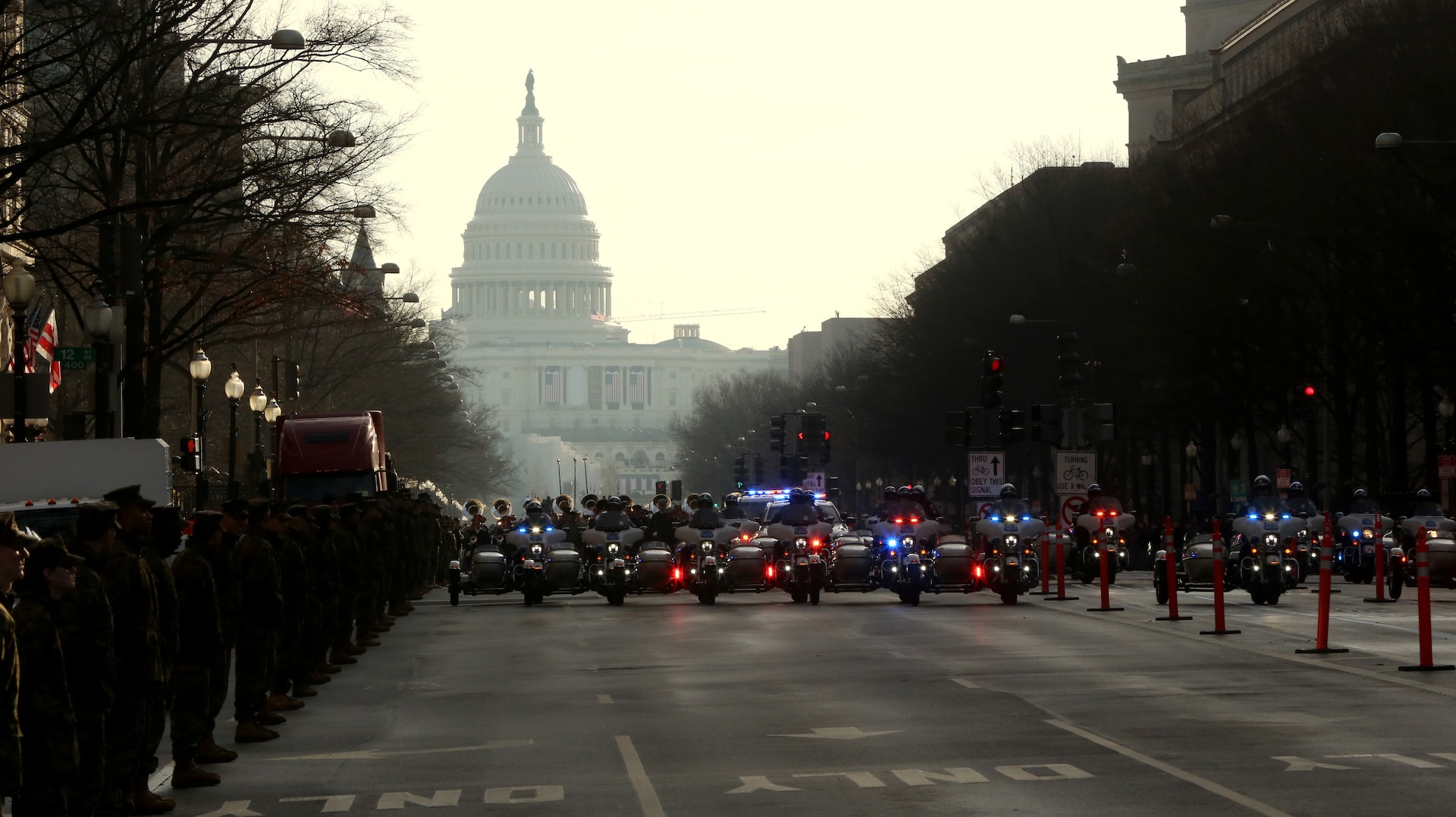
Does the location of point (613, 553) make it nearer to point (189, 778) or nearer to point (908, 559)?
point (908, 559)

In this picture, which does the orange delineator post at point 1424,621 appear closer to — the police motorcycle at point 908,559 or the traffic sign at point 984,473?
the police motorcycle at point 908,559

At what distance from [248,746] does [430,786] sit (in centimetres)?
328

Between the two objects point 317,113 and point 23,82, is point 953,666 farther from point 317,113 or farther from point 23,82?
point 317,113

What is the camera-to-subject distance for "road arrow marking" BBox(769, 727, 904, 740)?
16828 millimetres

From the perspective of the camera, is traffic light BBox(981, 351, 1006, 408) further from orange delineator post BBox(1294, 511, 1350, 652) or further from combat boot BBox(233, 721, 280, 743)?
combat boot BBox(233, 721, 280, 743)

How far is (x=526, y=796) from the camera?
1415 centimetres

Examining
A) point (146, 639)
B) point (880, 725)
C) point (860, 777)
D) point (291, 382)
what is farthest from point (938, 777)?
point (291, 382)

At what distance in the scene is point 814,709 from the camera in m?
18.9

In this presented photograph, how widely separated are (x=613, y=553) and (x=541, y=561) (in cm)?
109

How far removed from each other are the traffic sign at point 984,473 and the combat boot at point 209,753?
30241mm

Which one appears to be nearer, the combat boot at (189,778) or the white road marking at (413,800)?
the white road marking at (413,800)

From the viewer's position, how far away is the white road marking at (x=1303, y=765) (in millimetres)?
14367

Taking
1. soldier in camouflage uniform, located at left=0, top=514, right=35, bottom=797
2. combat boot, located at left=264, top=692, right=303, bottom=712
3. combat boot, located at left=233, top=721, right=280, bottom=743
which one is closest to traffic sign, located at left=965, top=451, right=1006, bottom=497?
combat boot, located at left=264, top=692, right=303, bottom=712

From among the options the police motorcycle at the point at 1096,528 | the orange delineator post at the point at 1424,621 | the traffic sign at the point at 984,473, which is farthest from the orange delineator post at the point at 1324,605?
the traffic sign at the point at 984,473
